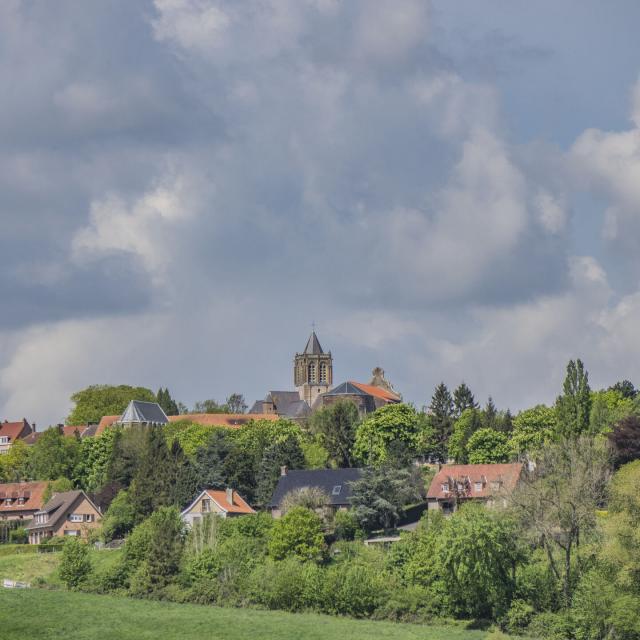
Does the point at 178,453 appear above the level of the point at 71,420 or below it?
below

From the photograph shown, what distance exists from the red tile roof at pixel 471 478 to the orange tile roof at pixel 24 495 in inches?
1570

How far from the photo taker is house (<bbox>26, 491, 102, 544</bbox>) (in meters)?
103

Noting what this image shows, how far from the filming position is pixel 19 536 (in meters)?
106

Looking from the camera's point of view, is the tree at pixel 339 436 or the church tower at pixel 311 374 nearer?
Result: the tree at pixel 339 436

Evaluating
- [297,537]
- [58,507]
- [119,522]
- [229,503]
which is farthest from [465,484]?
[58,507]

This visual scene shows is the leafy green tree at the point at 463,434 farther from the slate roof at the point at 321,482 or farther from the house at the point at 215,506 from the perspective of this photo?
the house at the point at 215,506

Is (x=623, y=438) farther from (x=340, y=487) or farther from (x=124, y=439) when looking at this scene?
(x=124, y=439)

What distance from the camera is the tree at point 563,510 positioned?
6644 centimetres

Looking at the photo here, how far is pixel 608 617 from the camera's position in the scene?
60.5 m

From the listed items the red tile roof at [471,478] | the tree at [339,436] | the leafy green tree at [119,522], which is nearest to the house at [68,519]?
the leafy green tree at [119,522]

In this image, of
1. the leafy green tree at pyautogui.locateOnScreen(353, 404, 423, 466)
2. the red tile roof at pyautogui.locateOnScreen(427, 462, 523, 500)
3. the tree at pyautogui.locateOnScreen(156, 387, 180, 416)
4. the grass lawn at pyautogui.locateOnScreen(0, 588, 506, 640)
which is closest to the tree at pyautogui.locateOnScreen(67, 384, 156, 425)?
the tree at pyautogui.locateOnScreen(156, 387, 180, 416)

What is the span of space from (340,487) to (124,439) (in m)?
25.6

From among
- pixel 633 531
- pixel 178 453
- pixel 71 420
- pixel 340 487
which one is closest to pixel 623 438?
pixel 340 487

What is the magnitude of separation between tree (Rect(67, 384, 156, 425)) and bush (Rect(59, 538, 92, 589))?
274 feet
